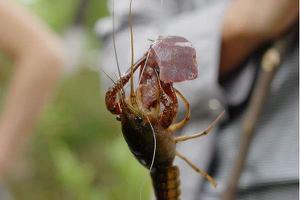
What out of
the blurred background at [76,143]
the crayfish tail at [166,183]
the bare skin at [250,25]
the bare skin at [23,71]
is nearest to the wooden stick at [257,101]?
the bare skin at [250,25]

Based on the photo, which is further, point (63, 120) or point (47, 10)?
point (47, 10)

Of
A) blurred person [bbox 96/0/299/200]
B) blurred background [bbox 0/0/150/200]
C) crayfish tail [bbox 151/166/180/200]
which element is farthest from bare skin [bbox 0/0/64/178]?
crayfish tail [bbox 151/166/180/200]

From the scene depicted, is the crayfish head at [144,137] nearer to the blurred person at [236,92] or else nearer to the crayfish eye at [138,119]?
the crayfish eye at [138,119]

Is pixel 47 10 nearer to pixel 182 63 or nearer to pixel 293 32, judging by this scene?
pixel 293 32

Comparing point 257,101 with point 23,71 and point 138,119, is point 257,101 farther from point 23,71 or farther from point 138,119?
point 23,71

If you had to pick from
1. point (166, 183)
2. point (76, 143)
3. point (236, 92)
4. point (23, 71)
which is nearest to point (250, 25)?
point (236, 92)

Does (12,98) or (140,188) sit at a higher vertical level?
(12,98)

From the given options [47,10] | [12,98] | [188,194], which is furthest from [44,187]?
[47,10]
